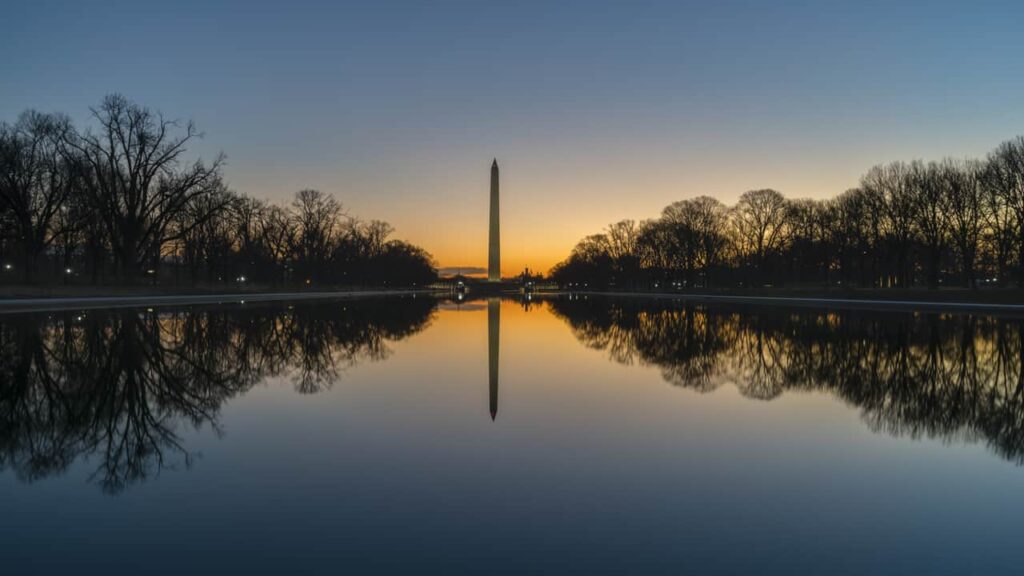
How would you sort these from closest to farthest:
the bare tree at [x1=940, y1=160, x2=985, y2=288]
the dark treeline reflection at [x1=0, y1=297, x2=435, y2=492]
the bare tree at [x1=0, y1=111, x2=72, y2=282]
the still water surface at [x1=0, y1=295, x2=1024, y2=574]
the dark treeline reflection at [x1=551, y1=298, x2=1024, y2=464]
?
the still water surface at [x1=0, y1=295, x2=1024, y2=574], the dark treeline reflection at [x1=0, y1=297, x2=435, y2=492], the dark treeline reflection at [x1=551, y1=298, x2=1024, y2=464], the bare tree at [x1=0, y1=111, x2=72, y2=282], the bare tree at [x1=940, y1=160, x2=985, y2=288]

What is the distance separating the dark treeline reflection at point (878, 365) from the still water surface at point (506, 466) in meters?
0.10

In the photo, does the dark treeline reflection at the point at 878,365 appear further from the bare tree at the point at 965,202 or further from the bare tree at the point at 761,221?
the bare tree at the point at 761,221

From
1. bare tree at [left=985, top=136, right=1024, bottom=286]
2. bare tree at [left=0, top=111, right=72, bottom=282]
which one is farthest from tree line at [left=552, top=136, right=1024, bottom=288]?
bare tree at [left=0, top=111, right=72, bottom=282]

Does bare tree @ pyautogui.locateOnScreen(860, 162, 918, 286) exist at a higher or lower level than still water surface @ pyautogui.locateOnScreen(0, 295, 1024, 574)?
higher

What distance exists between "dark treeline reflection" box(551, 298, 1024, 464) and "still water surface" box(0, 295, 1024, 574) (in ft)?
0.31

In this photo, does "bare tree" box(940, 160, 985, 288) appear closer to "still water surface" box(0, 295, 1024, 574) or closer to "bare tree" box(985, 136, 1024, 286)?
"bare tree" box(985, 136, 1024, 286)

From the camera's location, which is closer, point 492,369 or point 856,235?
point 492,369

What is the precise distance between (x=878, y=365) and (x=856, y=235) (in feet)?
179

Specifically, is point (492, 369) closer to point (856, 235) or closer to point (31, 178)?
point (31, 178)

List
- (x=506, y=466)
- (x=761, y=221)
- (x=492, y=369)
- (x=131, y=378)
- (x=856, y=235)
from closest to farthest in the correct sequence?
1. (x=506, y=466)
2. (x=131, y=378)
3. (x=492, y=369)
4. (x=856, y=235)
5. (x=761, y=221)

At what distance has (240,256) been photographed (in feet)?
252

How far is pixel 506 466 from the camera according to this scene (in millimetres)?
6527

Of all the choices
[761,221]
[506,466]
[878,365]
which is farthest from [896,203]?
[506,466]

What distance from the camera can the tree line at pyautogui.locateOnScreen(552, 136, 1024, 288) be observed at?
169ft
